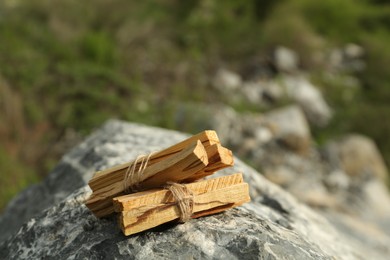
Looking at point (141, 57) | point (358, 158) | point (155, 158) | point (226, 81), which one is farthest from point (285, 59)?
point (155, 158)

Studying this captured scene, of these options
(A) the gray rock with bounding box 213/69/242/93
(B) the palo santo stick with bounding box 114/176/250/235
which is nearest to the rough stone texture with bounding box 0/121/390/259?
(B) the palo santo stick with bounding box 114/176/250/235

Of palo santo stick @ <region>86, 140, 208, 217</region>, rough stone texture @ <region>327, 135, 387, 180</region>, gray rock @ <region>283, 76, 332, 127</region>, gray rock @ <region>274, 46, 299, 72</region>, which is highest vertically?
palo santo stick @ <region>86, 140, 208, 217</region>

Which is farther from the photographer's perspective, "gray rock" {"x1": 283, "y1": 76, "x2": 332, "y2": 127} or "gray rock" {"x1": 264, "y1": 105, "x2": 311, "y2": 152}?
"gray rock" {"x1": 283, "y1": 76, "x2": 332, "y2": 127}

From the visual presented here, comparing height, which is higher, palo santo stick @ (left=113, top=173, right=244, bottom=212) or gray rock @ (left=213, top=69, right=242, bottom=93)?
palo santo stick @ (left=113, top=173, right=244, bottom=212)

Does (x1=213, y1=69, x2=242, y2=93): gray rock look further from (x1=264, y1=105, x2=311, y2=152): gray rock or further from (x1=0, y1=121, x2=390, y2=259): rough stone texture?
(x1=0, y1=121, x2=390, y2=259): rough stone texture

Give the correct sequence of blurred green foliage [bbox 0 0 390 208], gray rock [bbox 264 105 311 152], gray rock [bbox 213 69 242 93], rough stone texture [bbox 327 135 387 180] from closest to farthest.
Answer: blurred green foliage [bbox 0 0 390 208]
gray rock [bbox 264 105 311 152]
rough stone texture [bbox 327 135 387 180]
gray rock [bbox 213 69 242 93]

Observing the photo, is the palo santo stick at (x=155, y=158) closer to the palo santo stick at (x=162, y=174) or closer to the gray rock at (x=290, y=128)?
the palo santo stick at (x=162, y=174)

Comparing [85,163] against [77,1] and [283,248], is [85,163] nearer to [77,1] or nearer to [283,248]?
[283,248]

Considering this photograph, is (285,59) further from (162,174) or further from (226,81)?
(162,174)
